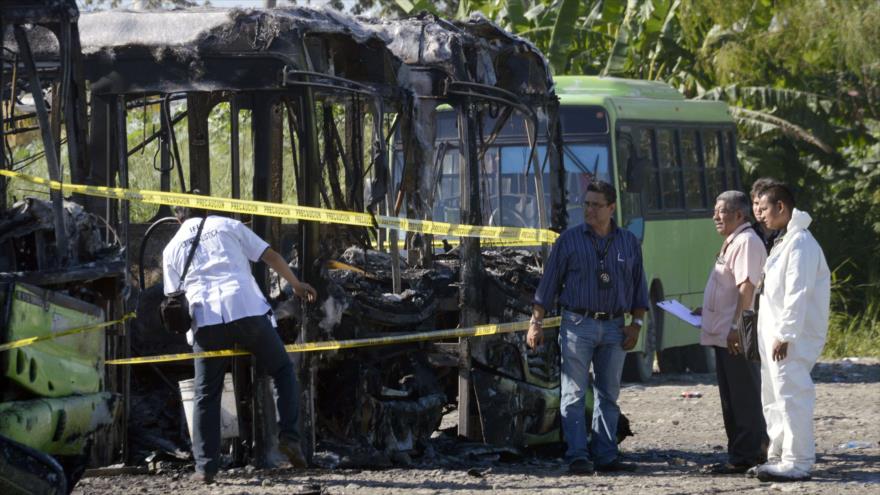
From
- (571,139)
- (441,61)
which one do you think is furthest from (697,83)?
(441,61)

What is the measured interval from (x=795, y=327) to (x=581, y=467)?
1592 mm

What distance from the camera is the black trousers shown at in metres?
10.1

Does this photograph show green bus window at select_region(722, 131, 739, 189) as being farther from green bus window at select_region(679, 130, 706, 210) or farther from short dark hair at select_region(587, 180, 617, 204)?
short dark hair at select_region(587, 180, 617, 204)

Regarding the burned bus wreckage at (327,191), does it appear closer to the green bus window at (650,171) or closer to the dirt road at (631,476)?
the dirt road at (631,476)

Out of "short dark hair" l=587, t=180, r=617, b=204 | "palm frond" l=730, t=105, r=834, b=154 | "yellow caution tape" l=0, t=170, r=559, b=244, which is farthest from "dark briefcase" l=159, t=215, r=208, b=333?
"palm frond" l=730, t=105, r=834, b=154

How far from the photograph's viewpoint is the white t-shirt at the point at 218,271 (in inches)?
359

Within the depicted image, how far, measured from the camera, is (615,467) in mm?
10141

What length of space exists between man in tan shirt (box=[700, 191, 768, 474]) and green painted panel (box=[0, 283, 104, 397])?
12.9ft

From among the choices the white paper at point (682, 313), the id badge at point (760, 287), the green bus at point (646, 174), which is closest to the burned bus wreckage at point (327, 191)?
the white paper at point (682, 313)

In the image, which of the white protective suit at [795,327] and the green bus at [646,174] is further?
the green bus at [646,174]

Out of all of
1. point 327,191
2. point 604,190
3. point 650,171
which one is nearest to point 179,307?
point 327,191

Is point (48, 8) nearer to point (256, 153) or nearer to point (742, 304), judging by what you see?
point (256, 153)

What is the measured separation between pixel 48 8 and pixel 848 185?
1997 centimetres

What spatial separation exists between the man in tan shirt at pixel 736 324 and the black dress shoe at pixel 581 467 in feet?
2.67
